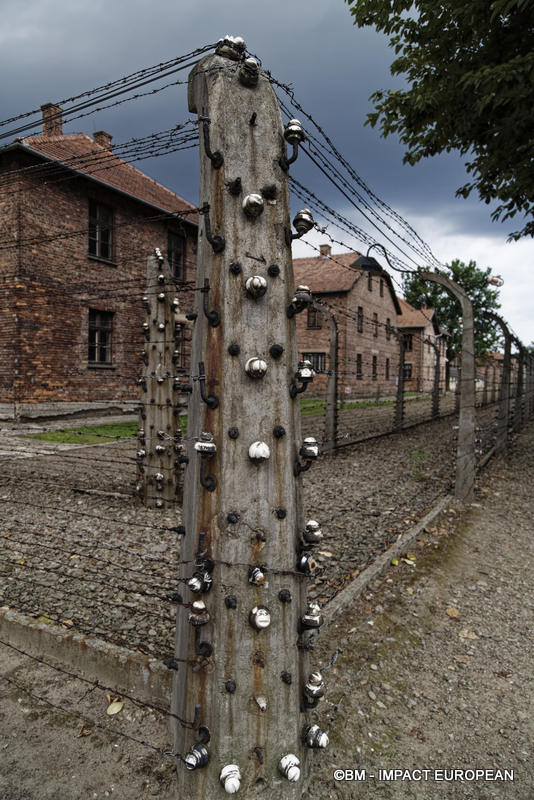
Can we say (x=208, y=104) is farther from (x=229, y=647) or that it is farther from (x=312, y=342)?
(x=312, y=342)

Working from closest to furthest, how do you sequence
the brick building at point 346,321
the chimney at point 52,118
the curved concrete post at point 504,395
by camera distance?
the chimney at point 52,118, the curved concrete post at point 504,395, the brick building at point 346,321

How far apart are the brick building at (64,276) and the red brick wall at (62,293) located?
0.10ft

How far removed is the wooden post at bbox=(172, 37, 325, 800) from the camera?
6.19 feet

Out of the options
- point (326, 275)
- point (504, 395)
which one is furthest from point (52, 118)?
point (326, 275)

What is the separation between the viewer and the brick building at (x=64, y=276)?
1387 cm

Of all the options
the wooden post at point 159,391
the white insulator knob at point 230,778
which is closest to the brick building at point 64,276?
the wooden post at point 159,391

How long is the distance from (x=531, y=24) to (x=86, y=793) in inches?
377

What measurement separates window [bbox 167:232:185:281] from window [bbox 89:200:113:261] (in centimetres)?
306

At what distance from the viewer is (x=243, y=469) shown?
189cm

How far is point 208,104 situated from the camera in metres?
1.93

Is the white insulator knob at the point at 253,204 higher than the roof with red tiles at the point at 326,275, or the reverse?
the roof with red tiles at the point at 326,275

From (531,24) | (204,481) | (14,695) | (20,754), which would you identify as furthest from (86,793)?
(531,24)

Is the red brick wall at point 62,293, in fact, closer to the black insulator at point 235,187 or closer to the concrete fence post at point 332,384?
the concrete fence post at point 332,384

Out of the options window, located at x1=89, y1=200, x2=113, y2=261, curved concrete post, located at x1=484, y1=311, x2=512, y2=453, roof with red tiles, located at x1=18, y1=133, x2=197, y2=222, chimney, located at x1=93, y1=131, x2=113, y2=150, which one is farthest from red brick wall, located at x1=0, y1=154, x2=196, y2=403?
curved concrete post, located at x1=484, y1=311, x2=512, y2=453
